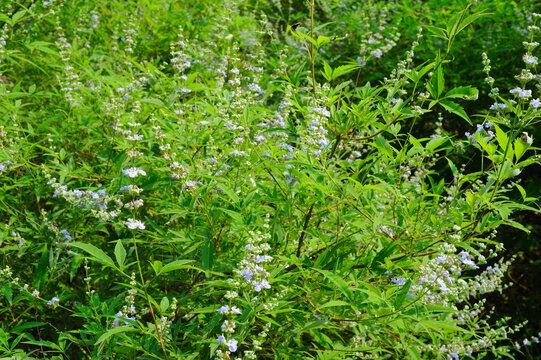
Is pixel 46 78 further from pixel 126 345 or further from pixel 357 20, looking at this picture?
pixel 357 20

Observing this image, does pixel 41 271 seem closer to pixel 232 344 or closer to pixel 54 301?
pixel 54 301

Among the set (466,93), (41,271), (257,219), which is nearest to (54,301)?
(41,271)

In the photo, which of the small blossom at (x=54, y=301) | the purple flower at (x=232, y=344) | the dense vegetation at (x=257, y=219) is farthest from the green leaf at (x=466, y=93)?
the small blossom at (x=54, y=301)

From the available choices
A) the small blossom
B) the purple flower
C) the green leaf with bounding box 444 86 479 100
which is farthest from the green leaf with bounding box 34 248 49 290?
the green leaf with bounding box 444 86 479 100

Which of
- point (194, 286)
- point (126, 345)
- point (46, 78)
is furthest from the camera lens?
point (46, 78)

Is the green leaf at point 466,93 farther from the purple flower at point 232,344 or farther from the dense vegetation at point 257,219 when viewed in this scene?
the purple flower at point 232,344

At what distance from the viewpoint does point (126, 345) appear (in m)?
2.25

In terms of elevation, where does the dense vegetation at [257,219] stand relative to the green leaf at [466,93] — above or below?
below

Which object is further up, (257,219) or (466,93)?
(466,93)

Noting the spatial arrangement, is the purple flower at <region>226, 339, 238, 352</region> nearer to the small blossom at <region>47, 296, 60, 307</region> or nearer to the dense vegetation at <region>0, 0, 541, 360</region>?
the dense vegetation at <region>0, 0, 541, 360</region>

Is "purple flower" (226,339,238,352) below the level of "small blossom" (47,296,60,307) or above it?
above

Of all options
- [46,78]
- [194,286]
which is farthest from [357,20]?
[194,286]

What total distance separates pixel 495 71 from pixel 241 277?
4342 millimetres

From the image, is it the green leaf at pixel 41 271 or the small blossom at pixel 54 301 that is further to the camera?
the green leaf at pixel 41 271
